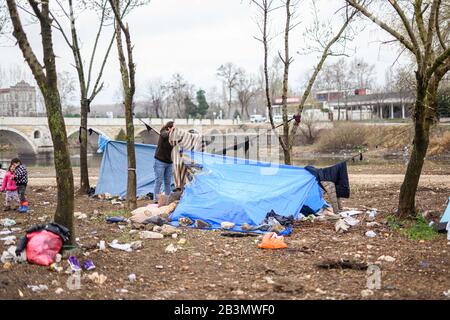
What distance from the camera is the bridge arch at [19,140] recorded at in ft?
163

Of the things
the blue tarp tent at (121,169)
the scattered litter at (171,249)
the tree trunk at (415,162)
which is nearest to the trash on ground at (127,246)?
the scattered litter at (171,249)

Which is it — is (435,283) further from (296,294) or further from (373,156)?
(373,156)

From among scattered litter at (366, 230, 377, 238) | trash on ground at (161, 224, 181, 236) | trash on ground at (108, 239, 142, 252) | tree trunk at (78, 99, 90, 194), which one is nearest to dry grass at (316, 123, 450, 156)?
tree trunk at (78, 99, 90, 194)

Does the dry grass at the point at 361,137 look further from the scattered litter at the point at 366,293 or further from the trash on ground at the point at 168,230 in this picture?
the scattered litter at the point at 366,293

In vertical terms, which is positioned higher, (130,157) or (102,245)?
(130,157)

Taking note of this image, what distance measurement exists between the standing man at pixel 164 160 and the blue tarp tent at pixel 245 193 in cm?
72

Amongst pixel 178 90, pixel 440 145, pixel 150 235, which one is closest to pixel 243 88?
pixel 178 90

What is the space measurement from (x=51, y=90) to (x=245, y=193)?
3862 millimetres

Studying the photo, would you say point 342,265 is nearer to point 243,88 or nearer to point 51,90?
point 51,90

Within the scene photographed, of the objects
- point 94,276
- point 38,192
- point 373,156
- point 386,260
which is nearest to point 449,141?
point 373,156

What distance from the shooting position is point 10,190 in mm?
10375

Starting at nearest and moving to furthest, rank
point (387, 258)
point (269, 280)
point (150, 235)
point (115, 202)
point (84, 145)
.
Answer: point (269, 280) < point (387, 258) < point (150, 235) < point (115, 202) < point (84, 145)

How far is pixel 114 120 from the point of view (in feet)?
183

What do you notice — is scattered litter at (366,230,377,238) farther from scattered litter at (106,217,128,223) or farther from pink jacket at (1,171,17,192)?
pink jacket at (1,171,17,192)
